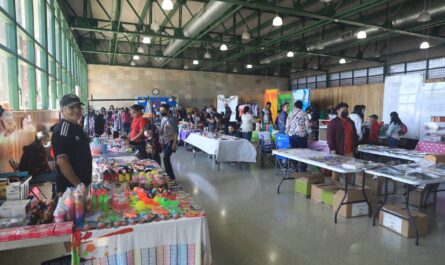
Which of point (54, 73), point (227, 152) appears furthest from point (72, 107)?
point (54, 73)

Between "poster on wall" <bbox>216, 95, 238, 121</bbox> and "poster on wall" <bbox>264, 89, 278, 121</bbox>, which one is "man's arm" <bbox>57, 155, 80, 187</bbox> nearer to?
"poster on wall" <bbox>264, 89, 278, 121</bbox>

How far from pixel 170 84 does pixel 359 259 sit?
14.6m

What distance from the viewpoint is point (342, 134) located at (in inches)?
168

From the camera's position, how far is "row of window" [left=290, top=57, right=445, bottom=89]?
10.6 metres

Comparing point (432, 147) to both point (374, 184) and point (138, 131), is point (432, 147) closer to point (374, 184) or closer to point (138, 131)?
point (374, 184)

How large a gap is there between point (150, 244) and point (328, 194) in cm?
297

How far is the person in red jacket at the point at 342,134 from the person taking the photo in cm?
421

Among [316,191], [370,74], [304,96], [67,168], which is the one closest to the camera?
[67,168]

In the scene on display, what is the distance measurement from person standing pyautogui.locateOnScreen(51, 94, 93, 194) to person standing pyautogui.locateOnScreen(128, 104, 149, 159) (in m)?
2.46

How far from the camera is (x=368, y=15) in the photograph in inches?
358

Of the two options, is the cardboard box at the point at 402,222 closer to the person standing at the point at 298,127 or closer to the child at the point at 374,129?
the person standing at the point at 298,127

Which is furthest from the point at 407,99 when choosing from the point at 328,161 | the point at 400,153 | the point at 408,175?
the point at 408,175

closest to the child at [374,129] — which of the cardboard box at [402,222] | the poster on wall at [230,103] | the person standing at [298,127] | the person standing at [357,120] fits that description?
the person standing at [357,120]

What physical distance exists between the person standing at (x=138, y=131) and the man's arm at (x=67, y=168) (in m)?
2.60
